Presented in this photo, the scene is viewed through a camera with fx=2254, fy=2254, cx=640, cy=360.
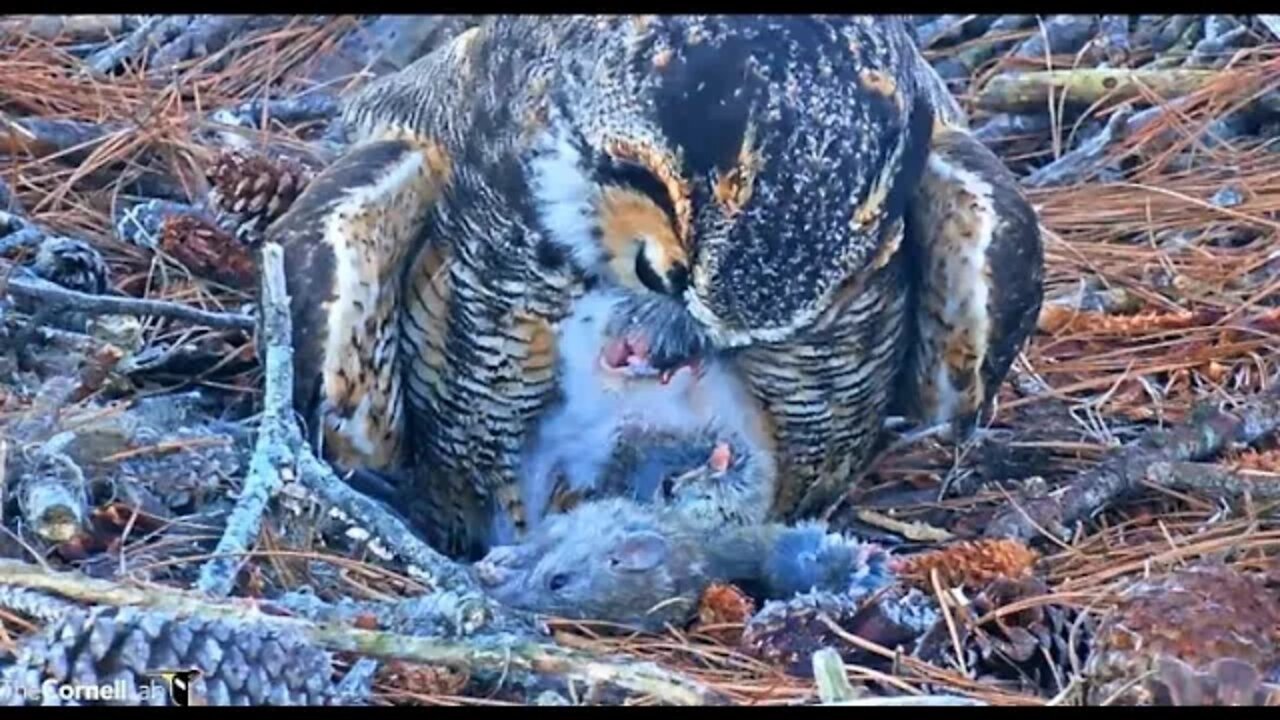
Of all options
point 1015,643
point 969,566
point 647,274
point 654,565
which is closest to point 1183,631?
point 1015,643

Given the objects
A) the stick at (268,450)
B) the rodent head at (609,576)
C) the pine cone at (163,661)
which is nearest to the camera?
the pine cone at (163,661)

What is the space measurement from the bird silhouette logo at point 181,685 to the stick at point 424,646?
0.11 meters

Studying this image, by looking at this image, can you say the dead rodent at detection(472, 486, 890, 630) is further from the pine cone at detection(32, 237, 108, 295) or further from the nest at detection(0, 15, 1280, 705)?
the pine cone at detection(32, 237, 108, 295)

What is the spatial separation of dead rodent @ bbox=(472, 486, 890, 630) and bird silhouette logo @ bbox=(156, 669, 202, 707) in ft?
2.30

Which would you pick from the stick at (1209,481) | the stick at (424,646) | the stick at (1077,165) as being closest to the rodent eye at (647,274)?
the stick at (424,646)

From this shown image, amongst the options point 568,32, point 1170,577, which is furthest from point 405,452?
point 1170,577

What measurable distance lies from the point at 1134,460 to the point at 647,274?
0.97 metres

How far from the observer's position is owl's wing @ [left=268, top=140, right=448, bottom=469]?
149 inches

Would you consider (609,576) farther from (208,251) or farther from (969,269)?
(208,251)

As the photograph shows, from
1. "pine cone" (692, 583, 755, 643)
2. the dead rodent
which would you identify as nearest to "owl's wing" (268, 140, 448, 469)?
the dead rodent

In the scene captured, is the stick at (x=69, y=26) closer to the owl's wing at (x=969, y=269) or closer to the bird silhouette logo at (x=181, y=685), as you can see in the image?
the owl's wing at (x=969, y=269)

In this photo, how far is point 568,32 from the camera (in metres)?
3.64

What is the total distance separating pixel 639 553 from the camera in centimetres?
353

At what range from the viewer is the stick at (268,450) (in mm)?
3189
